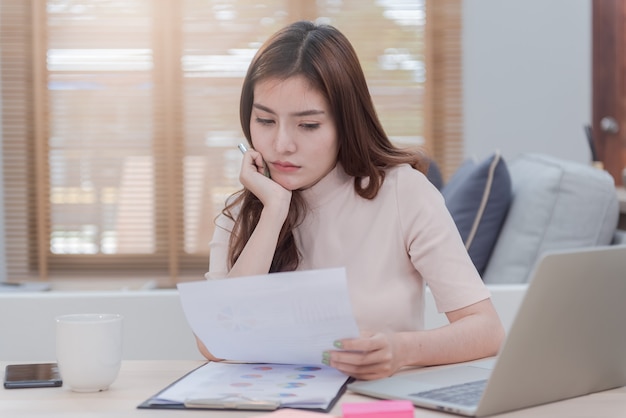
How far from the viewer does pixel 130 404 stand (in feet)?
3.67

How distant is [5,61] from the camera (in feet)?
15.2

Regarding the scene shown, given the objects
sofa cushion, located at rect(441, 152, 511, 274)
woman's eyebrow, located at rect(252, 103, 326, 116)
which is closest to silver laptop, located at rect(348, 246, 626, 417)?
woman's eyebrow, located at rect(252, 103, 326, 116)

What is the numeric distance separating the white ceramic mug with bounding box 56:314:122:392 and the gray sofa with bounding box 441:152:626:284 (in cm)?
153

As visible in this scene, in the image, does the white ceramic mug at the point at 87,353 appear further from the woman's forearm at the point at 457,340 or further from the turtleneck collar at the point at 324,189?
the turtleneck collar at the point at 324,189

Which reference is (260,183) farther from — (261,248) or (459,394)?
(459,394)

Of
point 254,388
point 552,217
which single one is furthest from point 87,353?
point 552,217

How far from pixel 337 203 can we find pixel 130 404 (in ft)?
2.09

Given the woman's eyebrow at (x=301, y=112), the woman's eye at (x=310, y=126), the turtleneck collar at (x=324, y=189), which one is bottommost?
the turtleneck collar at (x=324, y=189)

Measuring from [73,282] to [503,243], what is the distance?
2.77 meters

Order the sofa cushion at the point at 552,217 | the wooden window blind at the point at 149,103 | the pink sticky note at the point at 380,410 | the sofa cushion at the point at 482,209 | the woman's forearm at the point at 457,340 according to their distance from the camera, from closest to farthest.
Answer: the pink sticky note at the point at 380,410
the woman's forearm at the point at 457,340
the sofa cushion at the point at 552,217
the sofa cushion at the point at 482,209
the wooden window blind at the point at 149,103

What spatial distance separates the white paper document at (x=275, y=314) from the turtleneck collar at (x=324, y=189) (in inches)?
16.6

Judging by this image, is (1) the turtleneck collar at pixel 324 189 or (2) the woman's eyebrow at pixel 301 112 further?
(1) the turtleneck collar at pixel 324 189

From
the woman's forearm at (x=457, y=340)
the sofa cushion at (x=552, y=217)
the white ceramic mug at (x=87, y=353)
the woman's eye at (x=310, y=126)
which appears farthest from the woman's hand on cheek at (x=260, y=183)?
the sofa cushion at (x=552, y=217)

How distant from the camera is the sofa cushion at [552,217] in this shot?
7.89 feet
